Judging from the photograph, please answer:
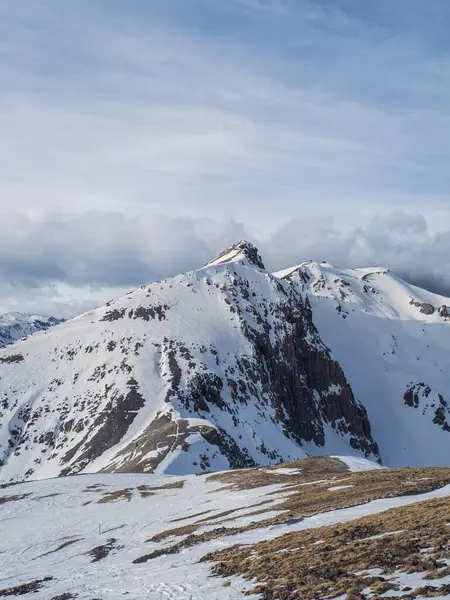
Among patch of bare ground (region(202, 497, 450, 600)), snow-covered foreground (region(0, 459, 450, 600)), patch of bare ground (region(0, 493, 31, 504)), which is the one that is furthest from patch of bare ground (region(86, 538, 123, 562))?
patch of bare ground (region(0, 493, 31, 504))

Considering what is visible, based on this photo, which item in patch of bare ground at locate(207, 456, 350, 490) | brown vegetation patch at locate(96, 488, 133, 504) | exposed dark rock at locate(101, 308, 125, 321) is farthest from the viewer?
exposed dark rock at locate(101, 308, 125, 321)

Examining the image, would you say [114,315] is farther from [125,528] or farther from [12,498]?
[125,528]

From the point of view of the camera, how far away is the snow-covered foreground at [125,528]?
84.4 feet

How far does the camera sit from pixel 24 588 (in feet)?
99.0

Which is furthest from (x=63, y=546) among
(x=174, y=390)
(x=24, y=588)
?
(x=174, y=390)

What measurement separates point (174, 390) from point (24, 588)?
362 ft

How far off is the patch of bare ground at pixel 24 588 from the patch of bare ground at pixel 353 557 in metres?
9.85

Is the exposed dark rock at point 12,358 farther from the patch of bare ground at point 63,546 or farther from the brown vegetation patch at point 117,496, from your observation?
the patch of bare ground at point 63,546

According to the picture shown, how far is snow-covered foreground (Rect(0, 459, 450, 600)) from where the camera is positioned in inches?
1013

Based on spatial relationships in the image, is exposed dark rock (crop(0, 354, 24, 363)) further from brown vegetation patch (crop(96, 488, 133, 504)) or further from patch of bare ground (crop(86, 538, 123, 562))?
patch of bare ground (crop(86, 538, 123, 562))

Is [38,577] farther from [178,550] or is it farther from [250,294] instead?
[250,294]

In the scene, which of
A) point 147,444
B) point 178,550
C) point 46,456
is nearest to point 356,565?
point 178,550

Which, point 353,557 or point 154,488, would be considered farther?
point 154,488

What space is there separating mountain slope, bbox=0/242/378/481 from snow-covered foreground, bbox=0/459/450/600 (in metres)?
34.1
